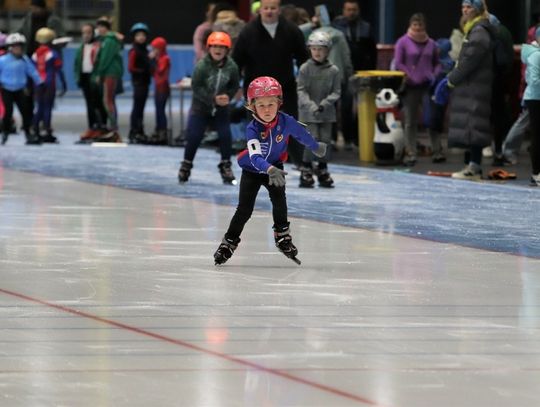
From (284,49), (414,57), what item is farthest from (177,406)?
(414,57)

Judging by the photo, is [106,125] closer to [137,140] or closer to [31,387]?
[137,140]

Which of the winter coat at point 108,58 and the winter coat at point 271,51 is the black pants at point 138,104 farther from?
the winter coat at point 271,51

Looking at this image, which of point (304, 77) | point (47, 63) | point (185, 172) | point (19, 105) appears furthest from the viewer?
point (47, 63)

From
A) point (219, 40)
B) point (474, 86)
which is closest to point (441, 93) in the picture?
point (474, 86)

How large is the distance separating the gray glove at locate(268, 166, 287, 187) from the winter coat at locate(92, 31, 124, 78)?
569 inches

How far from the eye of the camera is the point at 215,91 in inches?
691

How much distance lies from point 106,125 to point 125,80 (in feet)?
41.8

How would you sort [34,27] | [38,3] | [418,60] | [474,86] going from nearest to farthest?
1. [474,86]
2. [418,60]
3. [34,27]
4. [38,3]

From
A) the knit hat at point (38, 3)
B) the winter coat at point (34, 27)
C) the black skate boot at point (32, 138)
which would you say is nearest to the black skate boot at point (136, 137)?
the black skate boot at point (32, 138)

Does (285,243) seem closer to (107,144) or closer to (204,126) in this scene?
(204,126)

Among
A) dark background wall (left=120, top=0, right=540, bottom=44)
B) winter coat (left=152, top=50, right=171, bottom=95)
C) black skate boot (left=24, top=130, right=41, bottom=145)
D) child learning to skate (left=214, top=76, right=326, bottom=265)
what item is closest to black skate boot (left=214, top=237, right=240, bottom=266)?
child learning to skate (left=214, top=76, right=326, bottom=265)

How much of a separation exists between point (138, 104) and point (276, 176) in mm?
14645

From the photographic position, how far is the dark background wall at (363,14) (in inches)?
1351

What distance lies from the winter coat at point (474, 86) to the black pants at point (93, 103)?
899cm
